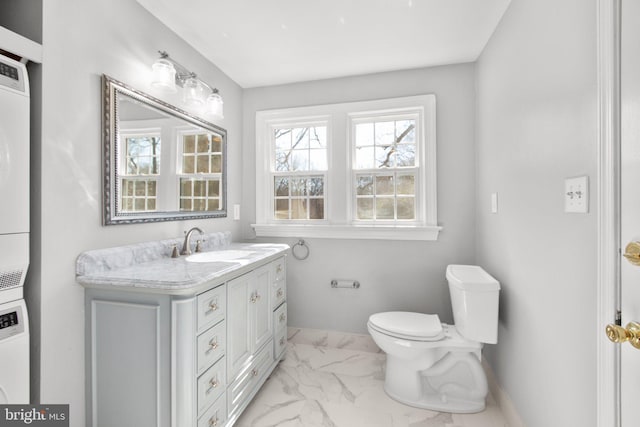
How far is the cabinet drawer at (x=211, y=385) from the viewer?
1327 millimetres

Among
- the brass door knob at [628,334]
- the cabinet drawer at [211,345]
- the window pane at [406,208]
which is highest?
the window pane at [406,208]

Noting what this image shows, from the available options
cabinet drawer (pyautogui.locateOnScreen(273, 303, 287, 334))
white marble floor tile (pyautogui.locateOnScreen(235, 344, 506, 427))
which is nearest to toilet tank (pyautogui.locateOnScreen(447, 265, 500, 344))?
white marble floor tile (pyautogui.locateOnScreen(235, 344, 506, 427))

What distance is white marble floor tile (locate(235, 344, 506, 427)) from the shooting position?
5.64 ft

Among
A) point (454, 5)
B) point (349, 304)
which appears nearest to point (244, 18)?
point (454, 5)

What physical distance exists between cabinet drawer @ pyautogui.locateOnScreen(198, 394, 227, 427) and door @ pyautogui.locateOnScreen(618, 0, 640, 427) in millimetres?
1511

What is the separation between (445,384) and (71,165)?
239 centimetres

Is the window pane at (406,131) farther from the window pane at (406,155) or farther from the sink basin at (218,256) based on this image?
the sink basin at (218,256)

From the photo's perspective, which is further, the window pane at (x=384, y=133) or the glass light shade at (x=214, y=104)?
the window pane at (x=384, y=133)

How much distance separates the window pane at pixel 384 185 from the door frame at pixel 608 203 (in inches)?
65.5

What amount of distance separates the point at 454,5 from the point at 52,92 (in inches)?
81.8

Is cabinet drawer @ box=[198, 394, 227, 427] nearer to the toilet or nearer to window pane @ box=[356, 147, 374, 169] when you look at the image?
the toilet

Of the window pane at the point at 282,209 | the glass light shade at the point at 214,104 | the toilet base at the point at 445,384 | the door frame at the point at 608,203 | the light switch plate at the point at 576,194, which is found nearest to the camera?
the door frame at the point at 608,203

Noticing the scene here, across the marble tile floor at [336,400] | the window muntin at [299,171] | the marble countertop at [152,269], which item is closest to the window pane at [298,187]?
the window muntin at [299,171]

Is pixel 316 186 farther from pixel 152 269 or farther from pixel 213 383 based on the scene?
pixel 213 383
